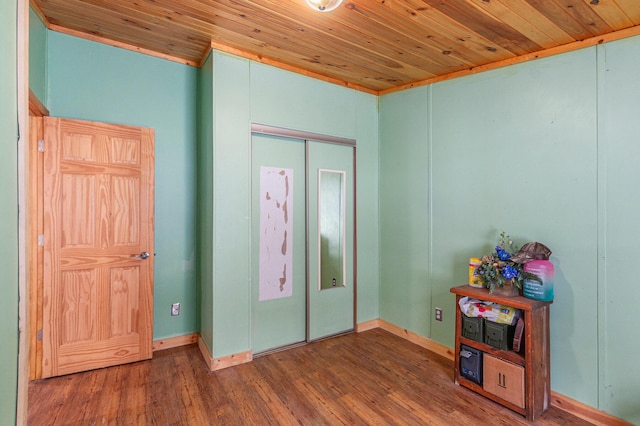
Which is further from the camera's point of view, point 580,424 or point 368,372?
point 368,372

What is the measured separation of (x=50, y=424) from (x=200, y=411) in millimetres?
896

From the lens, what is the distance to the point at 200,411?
2.16 metres

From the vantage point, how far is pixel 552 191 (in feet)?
7.83

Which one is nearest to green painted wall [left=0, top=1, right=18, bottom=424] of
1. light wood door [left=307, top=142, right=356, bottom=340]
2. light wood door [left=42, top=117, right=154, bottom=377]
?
light wood door [left=42, top=117, right=154, bottom=377]

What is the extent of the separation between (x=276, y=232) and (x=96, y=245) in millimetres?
1503

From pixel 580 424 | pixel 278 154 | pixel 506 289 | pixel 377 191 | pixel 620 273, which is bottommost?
pixel 580 424

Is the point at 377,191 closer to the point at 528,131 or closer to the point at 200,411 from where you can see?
the point at 528,131

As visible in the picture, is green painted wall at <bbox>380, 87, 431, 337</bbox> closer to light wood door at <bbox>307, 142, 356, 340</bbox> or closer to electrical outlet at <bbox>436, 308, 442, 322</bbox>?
electrical outlet at <bbox>436, 308, 442, 322</bbox>

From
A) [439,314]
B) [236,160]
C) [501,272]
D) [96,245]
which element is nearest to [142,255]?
[96,245]

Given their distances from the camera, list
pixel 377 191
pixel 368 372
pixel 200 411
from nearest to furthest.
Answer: pixel 200 411, pixel 368 372, pixel 377 191

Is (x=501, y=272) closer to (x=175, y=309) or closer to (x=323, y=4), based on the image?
(x=323, y=4)

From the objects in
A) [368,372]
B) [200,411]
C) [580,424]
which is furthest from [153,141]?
[580,424]

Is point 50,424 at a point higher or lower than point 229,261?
lower

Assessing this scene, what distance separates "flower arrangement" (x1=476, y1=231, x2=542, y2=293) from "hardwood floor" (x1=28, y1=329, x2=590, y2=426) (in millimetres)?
860
